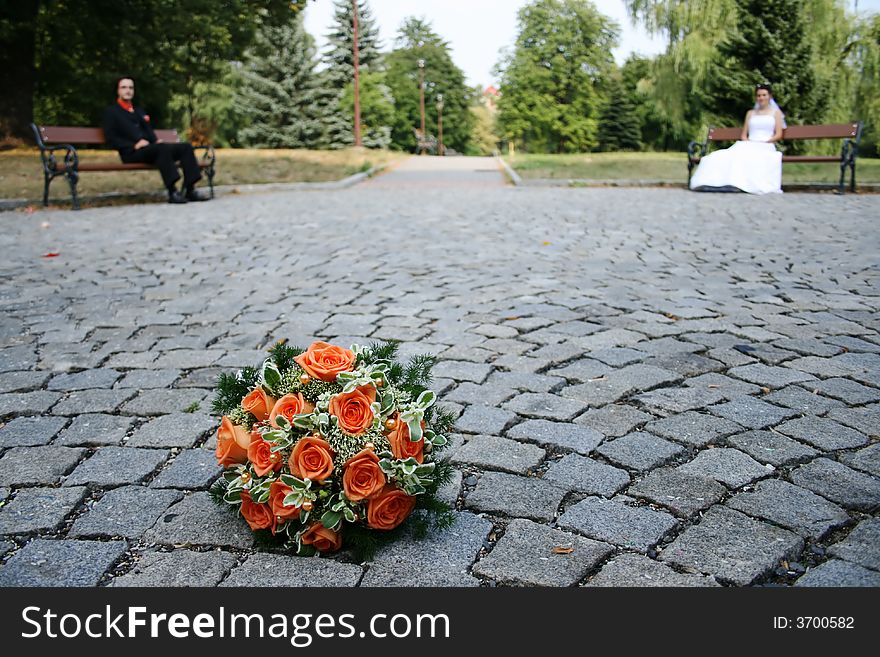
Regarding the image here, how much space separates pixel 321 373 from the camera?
7.59ft

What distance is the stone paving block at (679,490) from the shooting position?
8.55 feet

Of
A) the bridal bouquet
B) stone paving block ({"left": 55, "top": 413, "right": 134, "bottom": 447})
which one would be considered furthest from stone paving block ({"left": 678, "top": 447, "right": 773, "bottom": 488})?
stone paving block ({"left": 55, "top": 413, "right": 134, "bottom": 447})

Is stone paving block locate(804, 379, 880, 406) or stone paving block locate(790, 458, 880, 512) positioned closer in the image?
stone paving block locate(790, 458, 880, 512)

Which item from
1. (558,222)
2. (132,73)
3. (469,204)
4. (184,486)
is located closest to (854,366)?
(184,486)

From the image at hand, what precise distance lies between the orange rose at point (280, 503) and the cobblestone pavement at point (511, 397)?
6.1 inches

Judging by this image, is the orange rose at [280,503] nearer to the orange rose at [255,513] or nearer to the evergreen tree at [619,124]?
the orange rose at [255,513]

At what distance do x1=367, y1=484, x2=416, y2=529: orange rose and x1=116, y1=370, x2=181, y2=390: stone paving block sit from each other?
6.08 ft

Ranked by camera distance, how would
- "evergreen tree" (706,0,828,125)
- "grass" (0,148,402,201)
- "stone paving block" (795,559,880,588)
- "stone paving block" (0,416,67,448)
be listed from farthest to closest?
"evergreen tree" (706,0,828,125)
"grass" (0,148,402,201)
"stone paving block" (0,416,67,448)
"stone paving block" (795,559,880,588)

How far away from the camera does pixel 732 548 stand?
2324 mm

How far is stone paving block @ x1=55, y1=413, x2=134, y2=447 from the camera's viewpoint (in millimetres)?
3193

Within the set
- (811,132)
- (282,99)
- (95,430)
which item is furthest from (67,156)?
(282,99)

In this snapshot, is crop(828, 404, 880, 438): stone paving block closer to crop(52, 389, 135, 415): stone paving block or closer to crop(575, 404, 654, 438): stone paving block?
crop(575, 404, 654, 438): stone paving block

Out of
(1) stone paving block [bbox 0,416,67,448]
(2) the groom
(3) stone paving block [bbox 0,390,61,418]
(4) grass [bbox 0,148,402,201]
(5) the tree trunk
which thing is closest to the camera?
(1) stone paving block [bbox 0,416,67,448]

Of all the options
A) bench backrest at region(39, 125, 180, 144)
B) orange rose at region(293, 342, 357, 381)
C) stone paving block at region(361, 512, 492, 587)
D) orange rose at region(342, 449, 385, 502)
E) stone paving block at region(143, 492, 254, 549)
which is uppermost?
bench backrest at region(39, 125, 180, 144)
